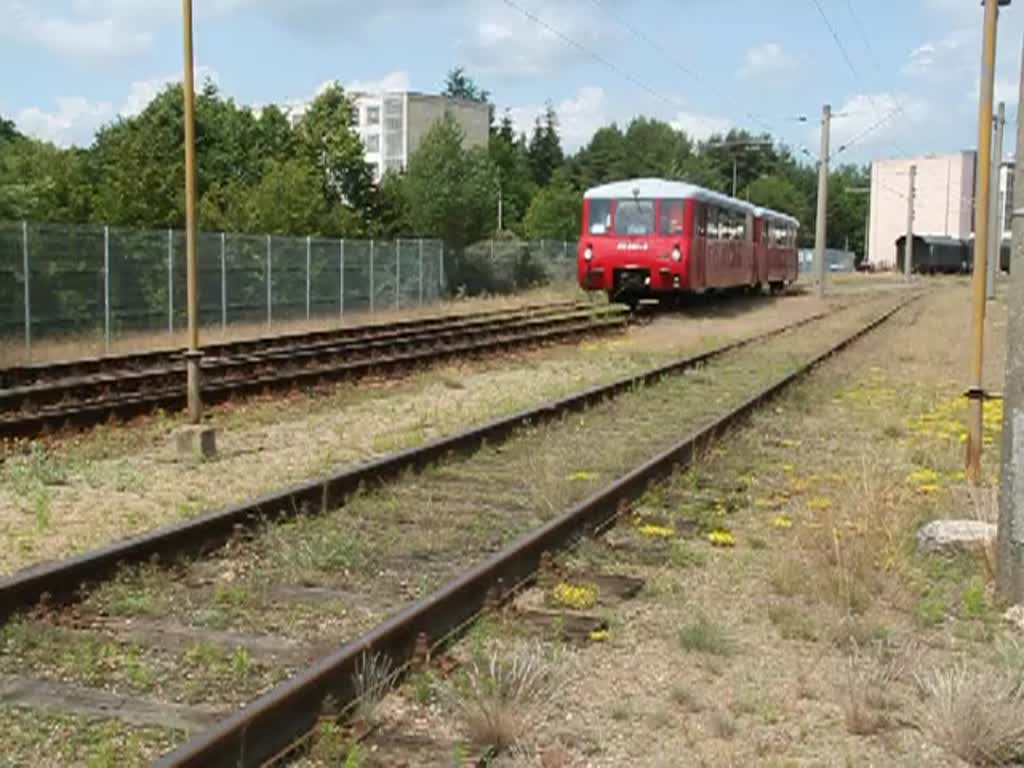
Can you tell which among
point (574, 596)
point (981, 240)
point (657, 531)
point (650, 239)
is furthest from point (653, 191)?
point (574, 596)

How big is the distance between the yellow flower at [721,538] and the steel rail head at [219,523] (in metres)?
2.44

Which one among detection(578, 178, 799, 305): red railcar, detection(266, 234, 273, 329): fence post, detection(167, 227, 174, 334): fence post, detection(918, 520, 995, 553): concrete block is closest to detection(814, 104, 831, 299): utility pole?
detection(578, 178, 799, 305): red railcar

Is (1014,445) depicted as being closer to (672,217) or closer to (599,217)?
(672,217)

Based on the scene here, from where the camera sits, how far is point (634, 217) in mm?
29562

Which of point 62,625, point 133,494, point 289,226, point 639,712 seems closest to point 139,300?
point 289,226

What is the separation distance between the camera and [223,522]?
716 cm

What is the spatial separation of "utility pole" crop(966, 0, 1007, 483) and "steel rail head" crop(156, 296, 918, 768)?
99.7 inches

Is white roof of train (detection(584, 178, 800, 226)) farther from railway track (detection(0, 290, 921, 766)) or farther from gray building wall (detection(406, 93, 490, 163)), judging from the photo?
gray building wall (detection(406, 93, 490, 163))

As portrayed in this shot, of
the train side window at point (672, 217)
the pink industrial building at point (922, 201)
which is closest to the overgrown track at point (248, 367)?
the train side window at point (672, 217)

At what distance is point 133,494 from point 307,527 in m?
1.93

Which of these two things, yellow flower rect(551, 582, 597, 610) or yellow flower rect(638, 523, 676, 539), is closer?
yellow flower rect(551, 582, 597, 610)

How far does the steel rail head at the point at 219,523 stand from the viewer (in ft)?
18.9

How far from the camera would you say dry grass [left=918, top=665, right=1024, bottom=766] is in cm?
434

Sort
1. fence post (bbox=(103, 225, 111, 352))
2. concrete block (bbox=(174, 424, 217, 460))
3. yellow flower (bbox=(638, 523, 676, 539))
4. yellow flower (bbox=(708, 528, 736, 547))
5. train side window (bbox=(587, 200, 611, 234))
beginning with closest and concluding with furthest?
yellow flower (bbox=(708, 528, 736, 547))
yellow flower (bbox=(638, 523, 676, 539))
concrete block (bbox=(174, 424, 217, 460))
fence post (bbox=(103, 225, 111, 352))
train side window (bbox=(587, 200, 611, 234))
